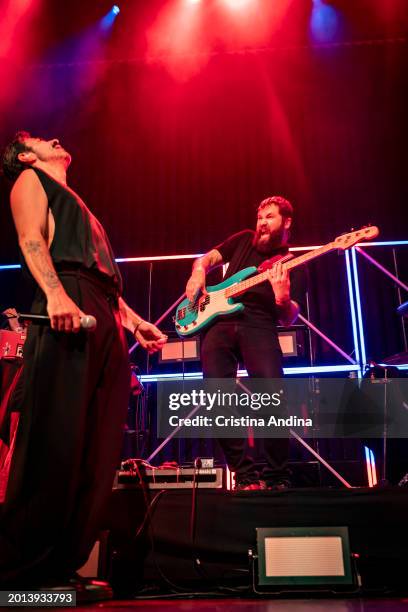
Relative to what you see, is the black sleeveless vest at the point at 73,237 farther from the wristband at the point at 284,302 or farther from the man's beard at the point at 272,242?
the man's beard at the point at 272,242

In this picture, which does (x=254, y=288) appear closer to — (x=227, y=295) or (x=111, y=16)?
(x=227, y=295)

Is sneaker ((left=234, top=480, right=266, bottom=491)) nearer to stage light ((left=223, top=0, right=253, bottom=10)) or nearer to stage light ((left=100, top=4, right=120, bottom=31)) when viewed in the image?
stage light ((left=223, top=0, right=253, bottom=10))

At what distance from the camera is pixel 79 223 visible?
2.30m

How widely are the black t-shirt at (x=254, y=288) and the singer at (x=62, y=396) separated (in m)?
1.46

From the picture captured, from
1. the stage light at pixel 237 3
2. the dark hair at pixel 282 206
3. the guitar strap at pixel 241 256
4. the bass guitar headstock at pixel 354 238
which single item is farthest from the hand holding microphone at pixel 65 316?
the stage light at pixel 237 3

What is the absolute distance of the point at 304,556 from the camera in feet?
8.14

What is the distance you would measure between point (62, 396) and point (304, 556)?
1.32m

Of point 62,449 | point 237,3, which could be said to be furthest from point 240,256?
point 237,3

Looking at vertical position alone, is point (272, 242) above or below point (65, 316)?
above

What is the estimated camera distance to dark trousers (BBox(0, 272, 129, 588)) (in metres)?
1.90

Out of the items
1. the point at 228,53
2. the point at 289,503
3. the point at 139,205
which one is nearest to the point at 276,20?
the point at 228,53

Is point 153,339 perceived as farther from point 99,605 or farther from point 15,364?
point 15,364

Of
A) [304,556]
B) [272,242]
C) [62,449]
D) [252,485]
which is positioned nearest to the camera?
[62,449]

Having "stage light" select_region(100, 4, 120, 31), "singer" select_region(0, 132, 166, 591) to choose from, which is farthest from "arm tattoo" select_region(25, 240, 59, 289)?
"stage light" select_region(100, 4, 120, 31)
